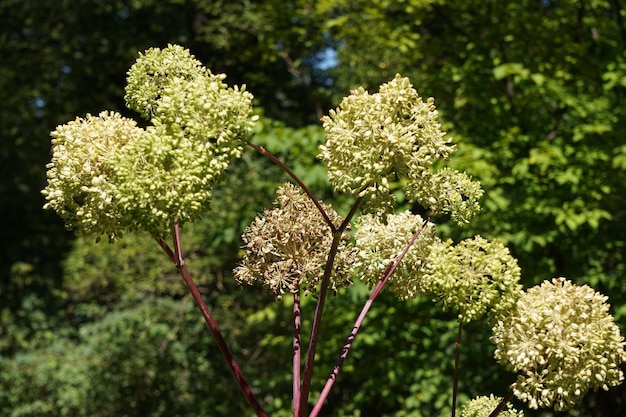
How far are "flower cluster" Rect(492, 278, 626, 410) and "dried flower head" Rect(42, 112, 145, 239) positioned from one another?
82 cm

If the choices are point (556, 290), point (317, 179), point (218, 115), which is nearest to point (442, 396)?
point (317, 179)

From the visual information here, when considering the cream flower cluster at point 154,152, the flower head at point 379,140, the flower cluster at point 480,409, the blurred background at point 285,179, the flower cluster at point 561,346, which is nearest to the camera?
the cream flower cluster at point 154,152

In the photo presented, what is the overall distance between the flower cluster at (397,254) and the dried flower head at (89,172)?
552 mm

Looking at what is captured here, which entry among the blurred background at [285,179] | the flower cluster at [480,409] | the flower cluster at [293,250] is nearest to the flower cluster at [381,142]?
the flower cluster at [293,250]

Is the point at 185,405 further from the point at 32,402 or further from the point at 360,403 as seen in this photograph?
the point at 360,403

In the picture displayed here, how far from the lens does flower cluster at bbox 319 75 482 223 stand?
1.36 metres

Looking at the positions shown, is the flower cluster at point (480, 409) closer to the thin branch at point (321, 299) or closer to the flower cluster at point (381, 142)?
the thin branch at point (321, 299)

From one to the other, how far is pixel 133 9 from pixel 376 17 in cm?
699

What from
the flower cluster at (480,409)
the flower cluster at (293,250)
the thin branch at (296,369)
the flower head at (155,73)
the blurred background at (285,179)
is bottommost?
the thin branch at (296,369)

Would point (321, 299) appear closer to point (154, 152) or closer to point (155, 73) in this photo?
point (154, 152)

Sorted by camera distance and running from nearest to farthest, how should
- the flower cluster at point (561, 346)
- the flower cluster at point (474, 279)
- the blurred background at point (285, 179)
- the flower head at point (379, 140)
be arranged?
the flower head at point (379, 140), the flower cluster at point (561, 346), the flower cluster at point (474, 279), the blurred background at point (285, 179)

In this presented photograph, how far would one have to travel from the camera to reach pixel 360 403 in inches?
228

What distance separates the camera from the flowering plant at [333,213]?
1.28 m

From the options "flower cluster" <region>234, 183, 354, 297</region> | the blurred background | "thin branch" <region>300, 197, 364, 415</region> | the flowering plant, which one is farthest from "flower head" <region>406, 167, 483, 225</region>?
the blurred background
